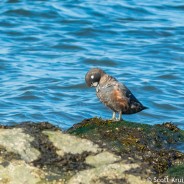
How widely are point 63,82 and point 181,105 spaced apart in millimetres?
2460

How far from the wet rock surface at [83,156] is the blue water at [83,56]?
409cm

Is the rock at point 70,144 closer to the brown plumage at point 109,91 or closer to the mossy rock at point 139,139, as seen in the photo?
the mossy rock at point 139,139

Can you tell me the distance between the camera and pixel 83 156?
229 inches

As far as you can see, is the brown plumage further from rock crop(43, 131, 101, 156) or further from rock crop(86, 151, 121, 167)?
rock crop(86, 151, 121, 167)

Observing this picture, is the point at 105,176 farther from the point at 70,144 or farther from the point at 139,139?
the point at 139,139

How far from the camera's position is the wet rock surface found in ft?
18.1

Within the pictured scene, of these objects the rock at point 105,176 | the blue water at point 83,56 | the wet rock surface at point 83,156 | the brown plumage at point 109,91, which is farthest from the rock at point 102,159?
the blue water at point 83,56

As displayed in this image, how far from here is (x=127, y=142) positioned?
20.5 feet

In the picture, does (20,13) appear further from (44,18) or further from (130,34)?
(130,34)

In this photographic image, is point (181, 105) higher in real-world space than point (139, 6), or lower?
lower

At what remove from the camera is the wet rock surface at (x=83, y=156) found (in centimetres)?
552

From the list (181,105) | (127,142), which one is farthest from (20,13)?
(127,142)

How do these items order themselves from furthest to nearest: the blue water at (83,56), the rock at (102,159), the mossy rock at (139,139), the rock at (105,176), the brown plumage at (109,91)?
the blue water at (83,56)
the brown plumage at (109,91)
the mossy rock at (139,139)
the rock at (102,159)
the rock at (105,176)

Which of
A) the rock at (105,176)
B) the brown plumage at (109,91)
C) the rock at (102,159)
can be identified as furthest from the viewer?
the brown plumage at (109,91)
